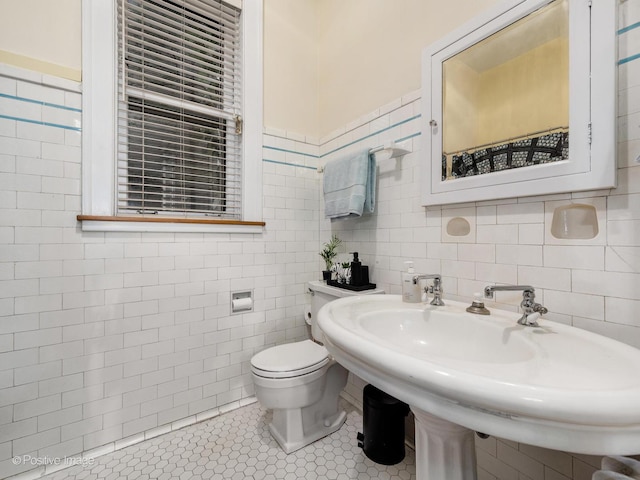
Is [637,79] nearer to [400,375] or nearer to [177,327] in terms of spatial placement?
[400,375]

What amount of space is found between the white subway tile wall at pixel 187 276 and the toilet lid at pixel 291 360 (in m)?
0.34

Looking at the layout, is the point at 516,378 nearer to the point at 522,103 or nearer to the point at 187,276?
the point at 522,103

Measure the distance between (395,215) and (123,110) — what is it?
1521mm

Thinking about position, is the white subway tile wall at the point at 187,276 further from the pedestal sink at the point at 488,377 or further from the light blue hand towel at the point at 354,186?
the pedestal sink at the point at 488,377

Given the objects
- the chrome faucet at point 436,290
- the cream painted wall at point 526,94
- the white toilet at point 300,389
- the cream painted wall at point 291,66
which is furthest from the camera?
the cream painted wall at point 291,66

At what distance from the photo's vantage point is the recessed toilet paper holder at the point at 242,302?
1.68 metres

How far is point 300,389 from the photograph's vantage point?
1.32 metres

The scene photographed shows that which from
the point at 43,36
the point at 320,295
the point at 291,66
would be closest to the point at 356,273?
the point at 320,295

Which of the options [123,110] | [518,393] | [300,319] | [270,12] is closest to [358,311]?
[518,393]

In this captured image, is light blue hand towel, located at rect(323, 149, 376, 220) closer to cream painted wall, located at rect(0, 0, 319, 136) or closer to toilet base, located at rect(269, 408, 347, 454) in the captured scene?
cream painted wall, located at rect(0, 0, 319, 136)

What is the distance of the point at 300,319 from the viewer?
1943mm

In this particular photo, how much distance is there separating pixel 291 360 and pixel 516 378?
1.08m

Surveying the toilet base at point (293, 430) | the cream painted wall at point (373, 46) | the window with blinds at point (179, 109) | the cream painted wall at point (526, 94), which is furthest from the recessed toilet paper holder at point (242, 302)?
the cream painted wall at point (526, 94)

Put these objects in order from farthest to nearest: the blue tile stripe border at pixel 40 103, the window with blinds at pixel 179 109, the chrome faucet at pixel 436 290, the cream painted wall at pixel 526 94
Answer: the window with blinds at pixel 179 109 → the blue tile stripe border at pixel 40 103 → the chrome faucet at pixel 436 290 → the cream painted wall at pixel 526 94
